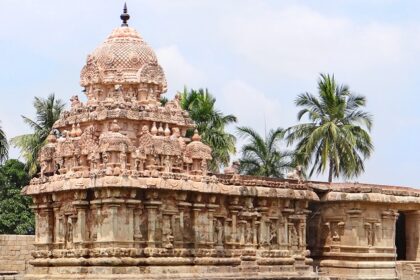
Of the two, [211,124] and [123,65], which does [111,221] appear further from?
[211,124]

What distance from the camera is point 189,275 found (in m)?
29.0

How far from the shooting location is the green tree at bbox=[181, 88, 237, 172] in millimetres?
40531

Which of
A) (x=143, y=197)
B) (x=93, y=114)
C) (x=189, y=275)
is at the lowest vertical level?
(x=189, y=275)

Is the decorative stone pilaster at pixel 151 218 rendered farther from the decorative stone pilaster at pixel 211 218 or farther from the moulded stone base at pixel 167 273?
the decorative stone pilaster at pixel 211 218

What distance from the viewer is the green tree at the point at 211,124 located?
40.5 metres

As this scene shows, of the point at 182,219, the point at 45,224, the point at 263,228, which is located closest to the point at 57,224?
the point at 45,224

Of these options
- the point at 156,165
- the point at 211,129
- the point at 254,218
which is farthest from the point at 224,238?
the point at 211,129

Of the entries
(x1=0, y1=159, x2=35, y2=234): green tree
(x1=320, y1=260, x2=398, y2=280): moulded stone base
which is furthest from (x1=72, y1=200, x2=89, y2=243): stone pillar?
(x1=0, y1=159, x2=35, y2=234): green tree

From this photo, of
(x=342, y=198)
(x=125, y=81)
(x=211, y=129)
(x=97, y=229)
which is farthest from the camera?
(x=211, y=129)

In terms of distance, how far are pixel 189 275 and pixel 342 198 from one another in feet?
25.0

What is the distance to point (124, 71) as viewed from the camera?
98.9ft

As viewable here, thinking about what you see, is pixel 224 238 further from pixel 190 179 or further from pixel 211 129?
pixel 211 129

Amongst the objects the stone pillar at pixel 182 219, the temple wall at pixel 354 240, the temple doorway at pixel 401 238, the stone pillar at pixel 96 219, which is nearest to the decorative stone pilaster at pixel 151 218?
the stone pillar at pixel 182 219

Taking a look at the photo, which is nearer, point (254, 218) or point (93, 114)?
point (93, 114)
